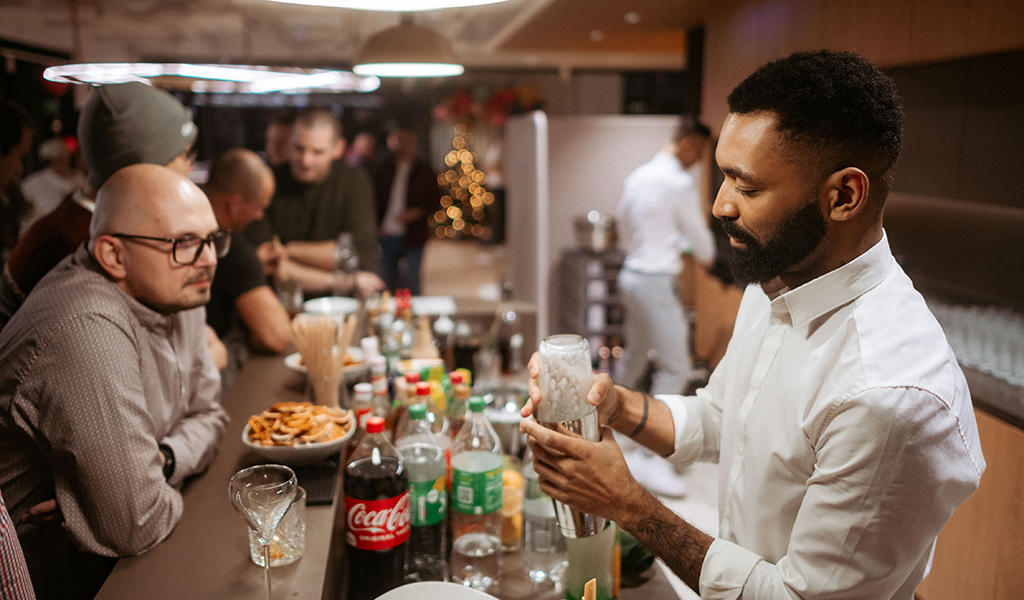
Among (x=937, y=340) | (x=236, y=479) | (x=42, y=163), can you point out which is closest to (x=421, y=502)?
(x=236, y=479)

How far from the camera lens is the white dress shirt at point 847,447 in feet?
3.09

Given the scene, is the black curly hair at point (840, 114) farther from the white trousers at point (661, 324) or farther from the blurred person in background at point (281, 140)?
the blurred person in background at point (281, 140)

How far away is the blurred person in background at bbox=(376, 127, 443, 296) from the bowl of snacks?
475 cm

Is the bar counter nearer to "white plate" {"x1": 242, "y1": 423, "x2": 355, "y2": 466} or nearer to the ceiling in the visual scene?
"white plate" {"x1": 242, "y1": 423, "x2": 355, "y2": 466}

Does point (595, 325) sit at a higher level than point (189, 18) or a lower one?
lower

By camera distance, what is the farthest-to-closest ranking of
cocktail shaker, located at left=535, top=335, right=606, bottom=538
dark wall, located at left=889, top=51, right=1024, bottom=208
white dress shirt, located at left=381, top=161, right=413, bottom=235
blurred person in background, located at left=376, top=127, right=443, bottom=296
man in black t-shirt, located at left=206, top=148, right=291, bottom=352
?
1. white dress shirt, located at left=381, top=161, right=413, bottom=235
2. blurred person in background, located at left=376, top=127, right=443, bottom=296
3. dark wall, located at left=889, top=51, right=1024, bottom=208
4. man in black t-shirt, located at left=206, top=148, right=291, bottom=352
5. cocktail shaker, located at left=535, top=335, right=606, bottom=538

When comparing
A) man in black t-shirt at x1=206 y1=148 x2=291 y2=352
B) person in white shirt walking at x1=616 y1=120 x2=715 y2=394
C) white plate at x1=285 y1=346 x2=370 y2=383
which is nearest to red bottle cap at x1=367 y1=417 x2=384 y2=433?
white plate at x1=285 y1=346 x2=370 y2=383

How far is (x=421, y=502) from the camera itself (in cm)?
140

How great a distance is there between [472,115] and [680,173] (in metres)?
5.76

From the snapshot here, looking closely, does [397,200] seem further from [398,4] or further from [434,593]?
[434,593]

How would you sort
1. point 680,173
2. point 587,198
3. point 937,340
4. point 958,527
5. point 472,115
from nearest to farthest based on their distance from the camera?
point 937,340 → point 958,527 → point 680,173 → point 587,198 → point 472,115

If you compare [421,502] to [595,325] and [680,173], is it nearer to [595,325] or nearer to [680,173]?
[680,173]

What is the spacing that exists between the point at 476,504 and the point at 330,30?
7.17m

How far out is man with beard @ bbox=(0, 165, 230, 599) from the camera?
1.21m
